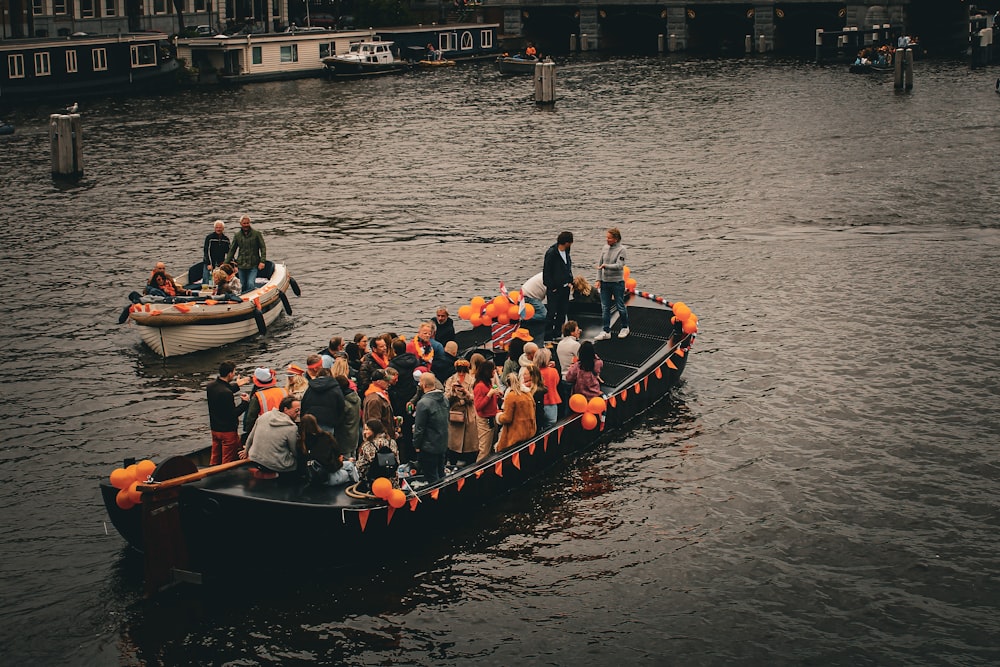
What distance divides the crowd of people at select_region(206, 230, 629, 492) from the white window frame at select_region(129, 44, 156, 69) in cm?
5815

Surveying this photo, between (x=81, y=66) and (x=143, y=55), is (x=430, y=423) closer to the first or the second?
(x=81, y=66)

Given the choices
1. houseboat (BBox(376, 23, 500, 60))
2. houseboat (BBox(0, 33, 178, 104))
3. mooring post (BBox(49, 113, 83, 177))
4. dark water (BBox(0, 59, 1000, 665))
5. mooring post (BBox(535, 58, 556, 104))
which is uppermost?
houseboat (BBox(376, 23, 500, 60))

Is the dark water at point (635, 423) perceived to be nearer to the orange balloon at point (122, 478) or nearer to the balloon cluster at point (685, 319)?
the balloon cluster at point (685, 319)

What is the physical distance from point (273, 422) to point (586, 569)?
473 centimetres

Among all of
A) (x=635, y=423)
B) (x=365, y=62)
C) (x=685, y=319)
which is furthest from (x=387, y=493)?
(x=365, y=62)

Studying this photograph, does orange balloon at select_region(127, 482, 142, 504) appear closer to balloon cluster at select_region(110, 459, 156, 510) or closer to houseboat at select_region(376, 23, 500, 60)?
balloon cluster at select_region(110, 459, 156, 510)

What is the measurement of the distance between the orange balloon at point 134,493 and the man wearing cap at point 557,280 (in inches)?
372

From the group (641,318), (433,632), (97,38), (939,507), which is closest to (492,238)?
(641,318)

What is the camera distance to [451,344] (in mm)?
19688

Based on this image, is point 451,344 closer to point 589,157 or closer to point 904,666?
point 904,666

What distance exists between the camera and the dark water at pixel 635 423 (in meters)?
15.9

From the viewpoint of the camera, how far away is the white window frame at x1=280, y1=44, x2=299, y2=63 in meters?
82.4

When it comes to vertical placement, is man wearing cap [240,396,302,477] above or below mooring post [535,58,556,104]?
below

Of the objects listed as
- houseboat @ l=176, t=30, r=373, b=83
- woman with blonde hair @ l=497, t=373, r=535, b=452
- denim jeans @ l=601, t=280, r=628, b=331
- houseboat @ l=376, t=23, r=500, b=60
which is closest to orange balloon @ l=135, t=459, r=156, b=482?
woman with blonde hair @ l=497, t=373, r=535, b=452
